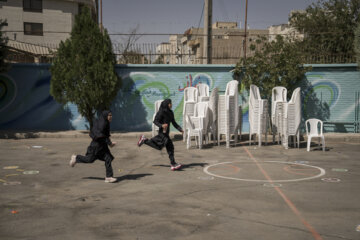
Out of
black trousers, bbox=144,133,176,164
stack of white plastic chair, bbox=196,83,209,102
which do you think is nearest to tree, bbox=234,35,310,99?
stack of white plastic chair, bbox=196,83,209,102

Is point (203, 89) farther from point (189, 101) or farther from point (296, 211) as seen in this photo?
point (296, 211)

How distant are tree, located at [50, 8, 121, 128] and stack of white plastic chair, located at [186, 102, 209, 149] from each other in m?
4.24

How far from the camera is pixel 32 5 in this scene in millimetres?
43156

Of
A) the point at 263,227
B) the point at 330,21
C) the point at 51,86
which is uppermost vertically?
Answer: the point at 330,21

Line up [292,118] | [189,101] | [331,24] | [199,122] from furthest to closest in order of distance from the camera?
[331,24]
[189,101]
[199,122]
[292,118]

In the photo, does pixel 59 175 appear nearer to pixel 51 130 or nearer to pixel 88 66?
pixel 88 66

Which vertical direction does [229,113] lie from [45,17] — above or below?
below

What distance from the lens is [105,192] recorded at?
6828mm

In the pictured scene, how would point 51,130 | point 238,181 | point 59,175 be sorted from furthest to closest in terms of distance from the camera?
point 51,130
point 59,175
point 238,181

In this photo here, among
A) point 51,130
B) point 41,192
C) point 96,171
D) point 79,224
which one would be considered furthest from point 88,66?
point 79,224

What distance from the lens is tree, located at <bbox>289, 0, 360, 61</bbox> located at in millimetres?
23031

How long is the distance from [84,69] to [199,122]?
5605mm

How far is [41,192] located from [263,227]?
410 cm

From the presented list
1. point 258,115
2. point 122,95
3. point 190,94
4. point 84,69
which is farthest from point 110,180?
point 122,95
